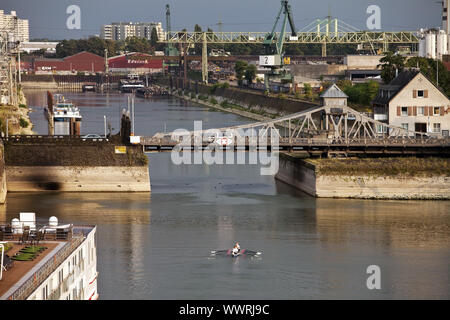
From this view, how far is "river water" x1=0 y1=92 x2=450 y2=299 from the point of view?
137 feet

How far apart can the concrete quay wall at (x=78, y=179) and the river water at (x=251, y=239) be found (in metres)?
1.10

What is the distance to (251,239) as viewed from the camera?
5200 cm

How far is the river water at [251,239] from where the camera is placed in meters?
41.9

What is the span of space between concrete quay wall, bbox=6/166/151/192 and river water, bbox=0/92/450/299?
43.4 inches

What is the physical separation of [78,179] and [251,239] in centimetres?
1888

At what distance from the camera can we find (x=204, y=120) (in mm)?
135750

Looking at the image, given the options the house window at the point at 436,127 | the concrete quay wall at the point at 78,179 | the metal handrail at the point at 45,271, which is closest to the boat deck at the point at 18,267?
the metal handrail at the point at 45,271

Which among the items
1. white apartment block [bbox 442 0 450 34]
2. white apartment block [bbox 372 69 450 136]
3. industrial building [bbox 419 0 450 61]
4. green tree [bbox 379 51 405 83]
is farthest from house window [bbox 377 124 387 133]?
white apartment block [bbox 442 0 450 34]

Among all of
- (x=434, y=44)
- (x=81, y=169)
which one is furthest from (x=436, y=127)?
(x=434, y=44)

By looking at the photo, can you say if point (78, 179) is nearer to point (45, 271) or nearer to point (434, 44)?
point (45, 271)

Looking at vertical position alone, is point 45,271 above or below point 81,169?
above

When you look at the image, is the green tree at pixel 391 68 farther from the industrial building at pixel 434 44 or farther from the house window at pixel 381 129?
the industrial building at pixel 434 44

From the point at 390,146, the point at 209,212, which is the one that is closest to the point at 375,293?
the point at 209,212

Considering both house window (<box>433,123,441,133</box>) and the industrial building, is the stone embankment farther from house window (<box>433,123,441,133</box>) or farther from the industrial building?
the industrial building
